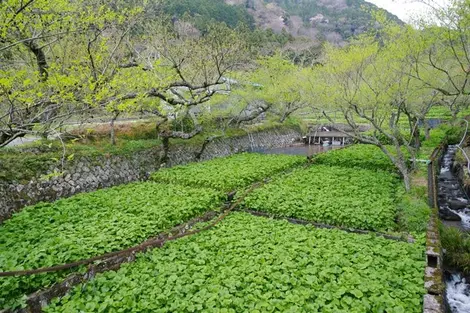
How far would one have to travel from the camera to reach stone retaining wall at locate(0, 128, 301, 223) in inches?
522

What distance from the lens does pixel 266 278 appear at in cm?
752

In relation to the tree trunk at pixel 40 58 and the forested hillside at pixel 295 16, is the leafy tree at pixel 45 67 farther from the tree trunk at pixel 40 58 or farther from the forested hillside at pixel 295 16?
the forested hillside at pixel 295 16

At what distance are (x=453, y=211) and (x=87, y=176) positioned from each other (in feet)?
61.7

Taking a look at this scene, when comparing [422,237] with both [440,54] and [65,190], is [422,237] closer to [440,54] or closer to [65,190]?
[440,54]

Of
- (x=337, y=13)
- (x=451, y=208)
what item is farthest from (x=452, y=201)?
(x=337, y=13)

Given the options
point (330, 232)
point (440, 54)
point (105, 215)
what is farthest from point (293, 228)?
point (440, 54)

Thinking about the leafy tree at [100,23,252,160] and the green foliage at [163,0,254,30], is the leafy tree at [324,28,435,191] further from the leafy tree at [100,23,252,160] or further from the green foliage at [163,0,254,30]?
the green foliage at [163,0,254,30]

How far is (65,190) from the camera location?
15.5m

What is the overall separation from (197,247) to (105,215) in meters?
4.17

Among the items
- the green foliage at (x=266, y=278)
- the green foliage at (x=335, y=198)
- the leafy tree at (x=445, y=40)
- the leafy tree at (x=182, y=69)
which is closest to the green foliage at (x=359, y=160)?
the green foliage at (x=335, y=198)

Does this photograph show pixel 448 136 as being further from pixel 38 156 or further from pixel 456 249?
pixel 38 156

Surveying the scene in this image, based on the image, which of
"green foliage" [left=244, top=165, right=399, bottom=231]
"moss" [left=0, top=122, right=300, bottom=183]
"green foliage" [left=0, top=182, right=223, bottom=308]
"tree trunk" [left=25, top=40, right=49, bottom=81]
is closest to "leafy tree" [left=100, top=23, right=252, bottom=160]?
"moss" [left=0, top=122, right=300, bottom=183]

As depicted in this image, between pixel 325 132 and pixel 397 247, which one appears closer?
pixel 397 247

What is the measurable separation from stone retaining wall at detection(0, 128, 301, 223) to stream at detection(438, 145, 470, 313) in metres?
11.7
